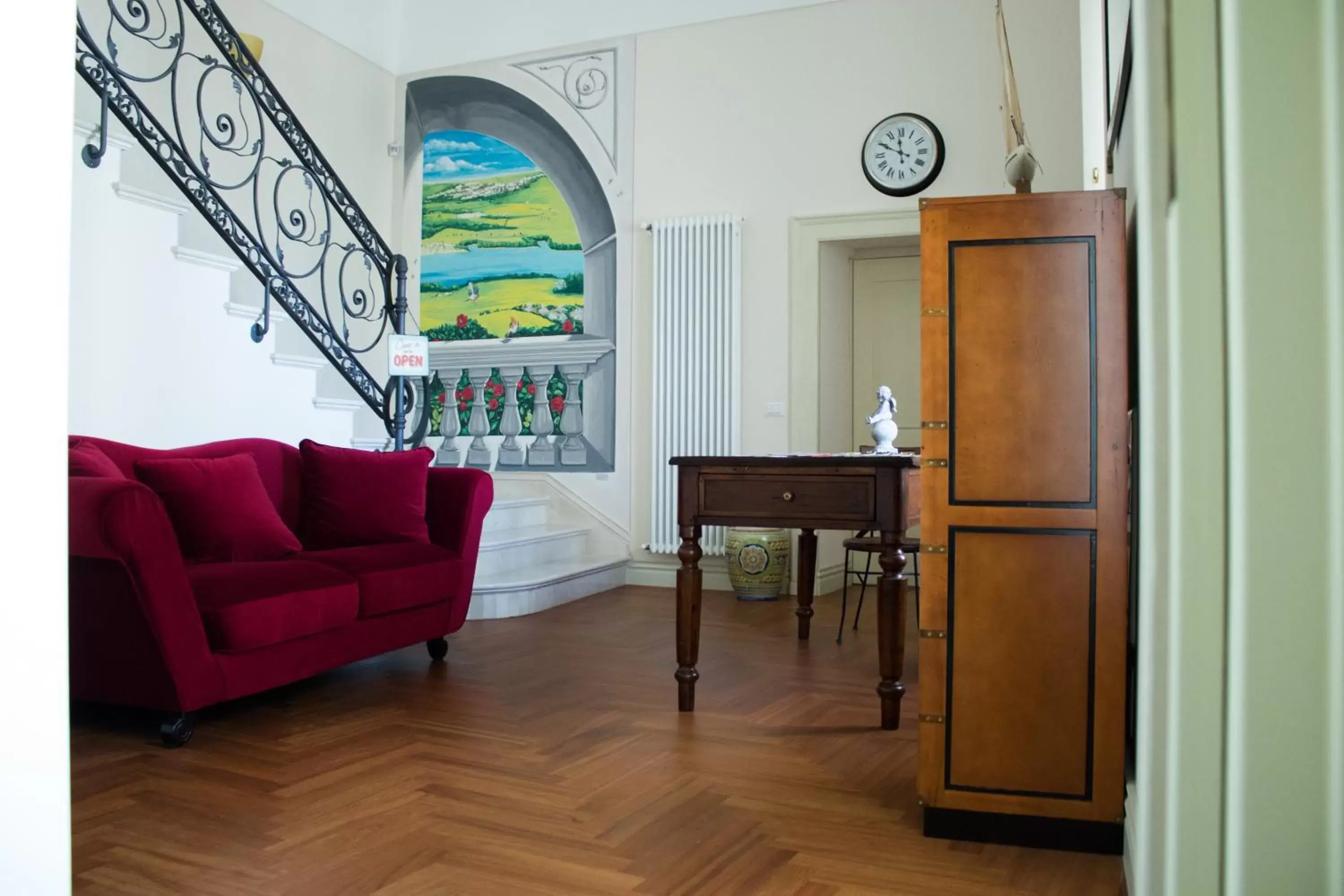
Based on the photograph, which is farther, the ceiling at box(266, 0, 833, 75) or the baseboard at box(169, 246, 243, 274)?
the ceiling at box(266, 0, 833, 75)

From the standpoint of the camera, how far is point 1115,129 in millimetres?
2625

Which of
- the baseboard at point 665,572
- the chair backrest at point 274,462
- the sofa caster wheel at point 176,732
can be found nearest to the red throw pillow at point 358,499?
the chair backrest at point 274,462

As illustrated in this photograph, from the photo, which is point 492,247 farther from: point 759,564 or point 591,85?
point 759,564

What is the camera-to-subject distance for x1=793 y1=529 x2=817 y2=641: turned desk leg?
4.76 meters

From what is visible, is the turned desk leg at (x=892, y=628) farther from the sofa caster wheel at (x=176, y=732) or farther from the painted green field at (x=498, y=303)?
the painted green field at (x=498, y=303)

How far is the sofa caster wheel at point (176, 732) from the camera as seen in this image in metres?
2.91

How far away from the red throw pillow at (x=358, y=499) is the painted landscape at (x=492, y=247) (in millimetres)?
3094

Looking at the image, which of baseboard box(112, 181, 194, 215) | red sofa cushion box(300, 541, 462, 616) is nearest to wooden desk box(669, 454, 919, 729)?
red sofa cushion box(300, 541, 462, 616)

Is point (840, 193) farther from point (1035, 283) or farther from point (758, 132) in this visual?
point (1035, 283)

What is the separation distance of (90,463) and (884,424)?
2589mm

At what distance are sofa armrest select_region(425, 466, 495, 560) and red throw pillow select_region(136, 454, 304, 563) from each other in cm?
67

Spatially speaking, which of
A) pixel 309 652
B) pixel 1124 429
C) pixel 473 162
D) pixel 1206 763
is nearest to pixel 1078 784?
pixel 1124 429

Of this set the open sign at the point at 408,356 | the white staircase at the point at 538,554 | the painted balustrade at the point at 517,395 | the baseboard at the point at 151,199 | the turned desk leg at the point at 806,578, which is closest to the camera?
the baseboard at the point at 151,199

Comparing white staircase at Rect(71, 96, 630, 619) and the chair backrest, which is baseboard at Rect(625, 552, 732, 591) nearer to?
white staircase at Rect(71, 96, 630, 619)
